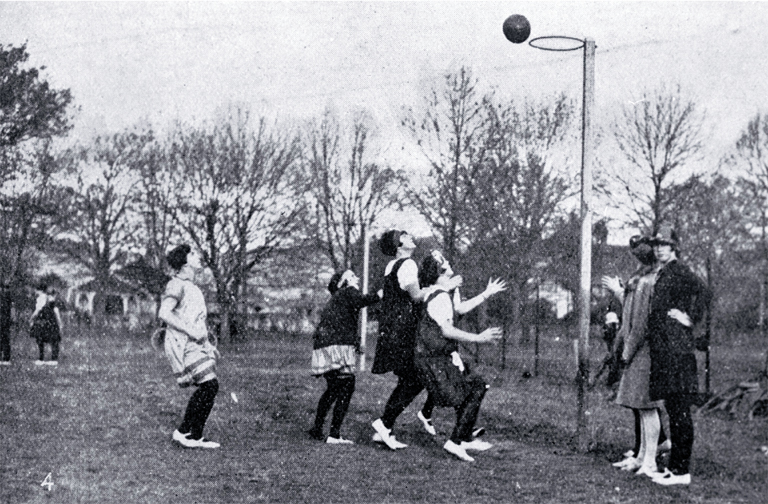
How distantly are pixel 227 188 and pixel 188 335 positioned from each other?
25791 millimetres

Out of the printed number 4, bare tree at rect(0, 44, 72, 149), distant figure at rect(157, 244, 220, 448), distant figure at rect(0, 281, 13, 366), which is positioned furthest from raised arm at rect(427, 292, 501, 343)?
distant figure at rect(0, 281, 13, 366)

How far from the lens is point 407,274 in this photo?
719cm

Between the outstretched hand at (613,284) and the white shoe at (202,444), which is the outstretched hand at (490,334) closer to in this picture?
the outstretched hand at (613,284)

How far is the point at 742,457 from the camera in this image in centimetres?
719

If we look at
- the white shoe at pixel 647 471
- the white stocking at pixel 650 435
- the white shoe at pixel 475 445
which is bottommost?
the white shoe at pixel 475 445

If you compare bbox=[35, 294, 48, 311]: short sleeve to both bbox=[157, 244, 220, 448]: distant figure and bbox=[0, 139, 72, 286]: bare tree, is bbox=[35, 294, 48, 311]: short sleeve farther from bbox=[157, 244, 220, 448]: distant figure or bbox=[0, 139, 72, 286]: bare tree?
bbox=[157, 244, 220, 448]: distant figure

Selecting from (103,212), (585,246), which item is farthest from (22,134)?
(103,212)

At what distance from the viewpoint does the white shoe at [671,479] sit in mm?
5938

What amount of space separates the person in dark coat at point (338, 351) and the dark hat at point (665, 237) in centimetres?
235

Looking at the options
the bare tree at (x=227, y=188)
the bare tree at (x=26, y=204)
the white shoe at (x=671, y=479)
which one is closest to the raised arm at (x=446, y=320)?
the white shoe at (x=671, y=479)

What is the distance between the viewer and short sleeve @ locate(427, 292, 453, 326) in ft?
22.6

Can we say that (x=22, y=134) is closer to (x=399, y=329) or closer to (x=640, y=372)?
(x=399, y=329)

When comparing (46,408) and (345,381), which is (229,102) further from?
(345,381)

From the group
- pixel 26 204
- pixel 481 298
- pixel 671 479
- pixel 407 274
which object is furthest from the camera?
pixel 26 204
